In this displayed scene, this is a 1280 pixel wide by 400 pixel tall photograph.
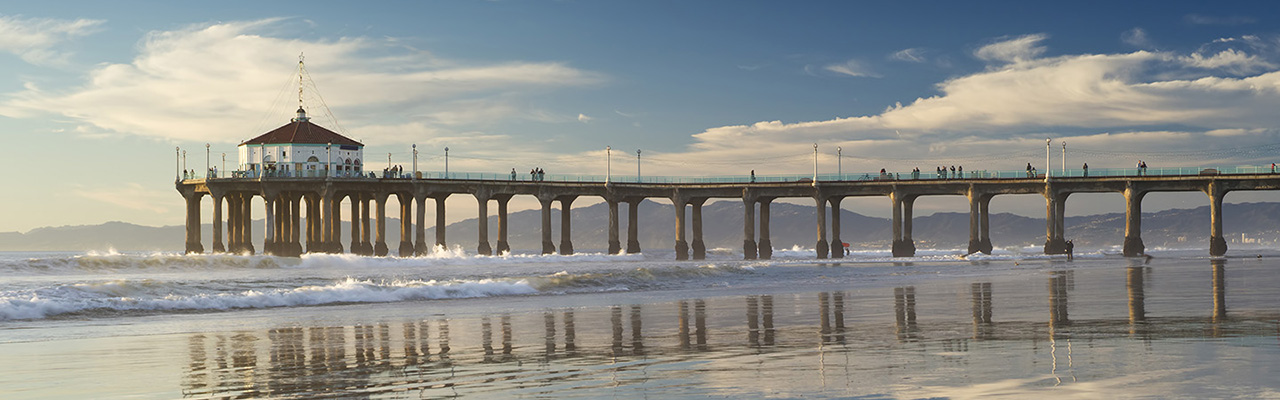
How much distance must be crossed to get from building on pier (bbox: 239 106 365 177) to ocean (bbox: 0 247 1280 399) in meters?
68.5

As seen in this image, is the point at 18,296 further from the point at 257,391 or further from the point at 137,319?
the point at 257,391

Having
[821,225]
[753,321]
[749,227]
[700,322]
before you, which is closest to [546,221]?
[749,227]

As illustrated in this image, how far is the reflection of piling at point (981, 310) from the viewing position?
14558 millimetres

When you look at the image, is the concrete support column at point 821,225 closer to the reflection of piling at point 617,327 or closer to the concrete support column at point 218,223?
the concrete support column at point 218,223

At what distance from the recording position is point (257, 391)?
32.3 feet

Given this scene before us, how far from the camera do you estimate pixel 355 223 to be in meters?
96.6

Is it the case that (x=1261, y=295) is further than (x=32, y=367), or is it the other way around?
(x=1261, y=295)

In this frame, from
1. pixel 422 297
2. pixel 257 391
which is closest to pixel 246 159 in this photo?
pixel 422 297

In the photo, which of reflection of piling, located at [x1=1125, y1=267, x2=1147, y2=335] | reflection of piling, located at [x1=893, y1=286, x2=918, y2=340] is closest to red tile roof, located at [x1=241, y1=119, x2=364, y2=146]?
reflection of piling, located at [x1=893, y1=286, x2=918, y2=340]

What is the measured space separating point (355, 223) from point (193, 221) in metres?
14.3

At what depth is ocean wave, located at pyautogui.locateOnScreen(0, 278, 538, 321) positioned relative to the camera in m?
21.4

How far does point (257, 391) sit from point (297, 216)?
283 feet

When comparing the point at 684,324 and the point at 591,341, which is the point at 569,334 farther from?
the point at 684,324

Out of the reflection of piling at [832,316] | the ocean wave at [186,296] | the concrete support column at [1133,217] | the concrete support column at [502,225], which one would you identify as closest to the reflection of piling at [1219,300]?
the reflection of piling at [832,316]
